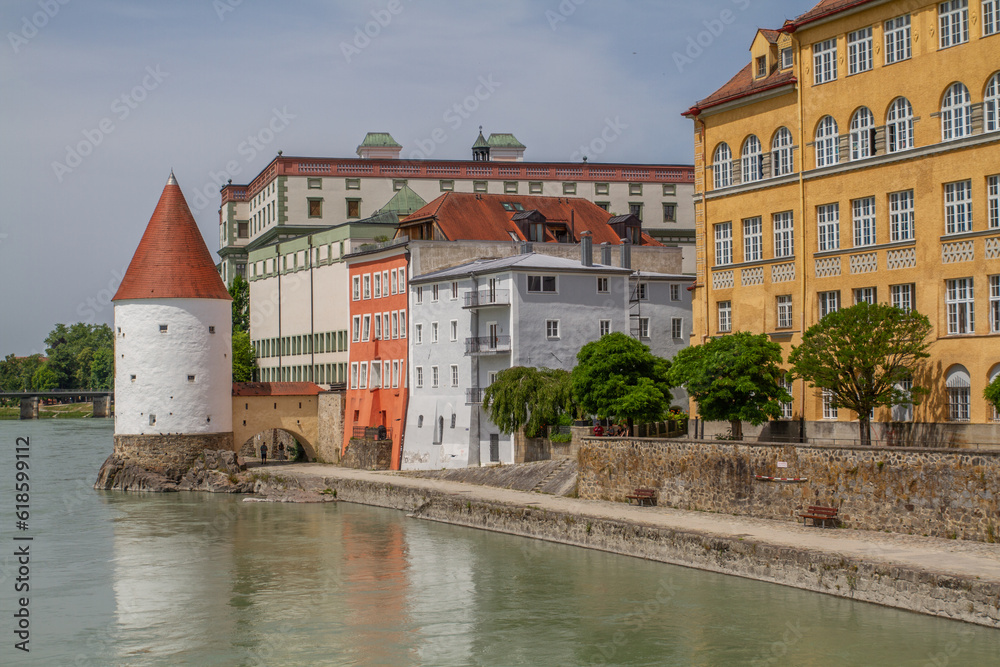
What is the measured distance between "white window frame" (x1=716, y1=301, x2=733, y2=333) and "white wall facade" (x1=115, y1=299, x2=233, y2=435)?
88.3 ft

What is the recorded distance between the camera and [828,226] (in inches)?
1419

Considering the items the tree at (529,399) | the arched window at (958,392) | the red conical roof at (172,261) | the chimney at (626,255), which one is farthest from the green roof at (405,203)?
the arched window at (958,392)

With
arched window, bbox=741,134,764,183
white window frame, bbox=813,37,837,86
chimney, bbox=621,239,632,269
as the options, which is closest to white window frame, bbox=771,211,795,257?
arched window, bbox=741,134,764,183

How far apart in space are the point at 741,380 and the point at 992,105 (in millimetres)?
9697

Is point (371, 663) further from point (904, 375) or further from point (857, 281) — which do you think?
point (857, 281)

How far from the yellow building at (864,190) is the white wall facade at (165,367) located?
85.5ft

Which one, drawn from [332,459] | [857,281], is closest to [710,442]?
[857,281]

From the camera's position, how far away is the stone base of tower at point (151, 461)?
184 ft

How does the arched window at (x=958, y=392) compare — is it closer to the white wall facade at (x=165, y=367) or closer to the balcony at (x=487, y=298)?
the balcony at (x=487, y=298)

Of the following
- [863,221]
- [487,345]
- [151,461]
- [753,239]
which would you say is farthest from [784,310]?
[151,461]

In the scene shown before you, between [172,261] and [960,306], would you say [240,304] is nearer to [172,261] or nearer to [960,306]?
[172,261]

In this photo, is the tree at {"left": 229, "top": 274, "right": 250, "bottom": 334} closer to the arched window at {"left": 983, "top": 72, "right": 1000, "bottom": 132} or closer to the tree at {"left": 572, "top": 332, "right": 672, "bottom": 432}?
the tree at {"left": 572, "top": 332, "right": 672, "bottom": 432}

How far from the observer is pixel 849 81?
115 feet

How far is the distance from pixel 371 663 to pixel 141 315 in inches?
1505
